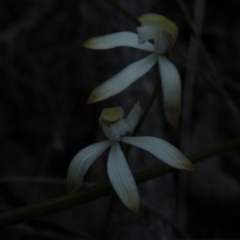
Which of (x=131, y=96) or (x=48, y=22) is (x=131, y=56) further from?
(x=48, y=22)

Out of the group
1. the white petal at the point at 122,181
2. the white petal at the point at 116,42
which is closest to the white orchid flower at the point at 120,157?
the white petal at the point at 122,181

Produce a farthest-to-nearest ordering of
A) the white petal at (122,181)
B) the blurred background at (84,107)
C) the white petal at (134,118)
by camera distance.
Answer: the blurred background at (84,107)
the white petal at (134,118)
the white petal at (122,181)

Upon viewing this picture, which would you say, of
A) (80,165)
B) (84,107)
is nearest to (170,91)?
(80,165)

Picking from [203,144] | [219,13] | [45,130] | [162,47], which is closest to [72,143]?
[45,130]

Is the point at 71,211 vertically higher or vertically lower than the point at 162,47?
lower

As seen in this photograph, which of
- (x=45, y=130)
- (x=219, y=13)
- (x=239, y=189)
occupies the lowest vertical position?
(x=239, y=189)

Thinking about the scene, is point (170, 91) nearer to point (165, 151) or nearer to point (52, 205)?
point (165, 151)

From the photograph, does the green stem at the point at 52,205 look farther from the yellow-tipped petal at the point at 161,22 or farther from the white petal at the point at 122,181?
the yellow-tipped petal at the point at 161,22

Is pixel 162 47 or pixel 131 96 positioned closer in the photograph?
pixel 162 47
